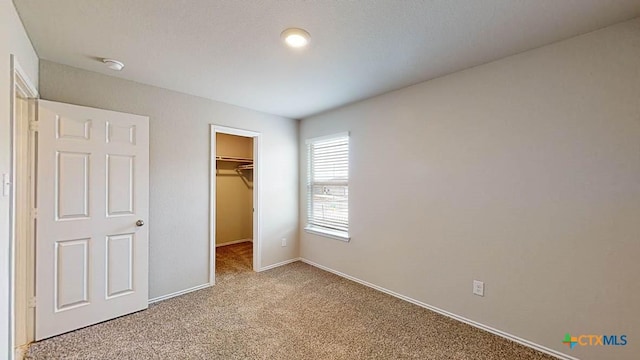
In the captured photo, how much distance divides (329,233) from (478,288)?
1930mm

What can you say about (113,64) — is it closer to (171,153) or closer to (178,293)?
(171,153)

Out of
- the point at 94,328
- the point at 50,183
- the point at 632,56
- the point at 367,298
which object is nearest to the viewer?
the point at 632,56

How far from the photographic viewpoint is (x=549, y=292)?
201 centimetres

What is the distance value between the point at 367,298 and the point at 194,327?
176 cm


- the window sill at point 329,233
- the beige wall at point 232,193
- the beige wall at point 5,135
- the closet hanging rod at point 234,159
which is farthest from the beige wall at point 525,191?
the beige wall at point 232,193

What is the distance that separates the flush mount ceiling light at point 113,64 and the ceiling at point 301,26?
0.05 metres

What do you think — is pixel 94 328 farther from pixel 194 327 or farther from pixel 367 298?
pixel 367 298

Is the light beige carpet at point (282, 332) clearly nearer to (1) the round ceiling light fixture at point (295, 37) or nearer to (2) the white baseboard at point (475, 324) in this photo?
(2) the white baseboard at point (475, 324)

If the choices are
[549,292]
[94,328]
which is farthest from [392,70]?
[94,328]

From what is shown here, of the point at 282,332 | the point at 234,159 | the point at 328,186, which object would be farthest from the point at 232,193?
the point at 282,332

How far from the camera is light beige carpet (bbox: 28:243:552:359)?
6.63 feet

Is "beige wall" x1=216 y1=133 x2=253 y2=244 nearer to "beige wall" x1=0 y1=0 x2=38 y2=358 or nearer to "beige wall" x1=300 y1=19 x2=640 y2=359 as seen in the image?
"beige wall" x1=300 y1=19 x2=640 y2=359

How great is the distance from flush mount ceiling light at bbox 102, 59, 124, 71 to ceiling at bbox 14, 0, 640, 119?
0.05 metres

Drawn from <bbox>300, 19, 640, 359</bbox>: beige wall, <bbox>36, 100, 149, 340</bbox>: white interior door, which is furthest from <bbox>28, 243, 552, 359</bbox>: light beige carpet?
<bbox>300, 19, 640, 359</bbox>: beige wall
